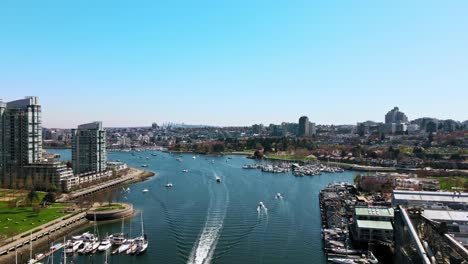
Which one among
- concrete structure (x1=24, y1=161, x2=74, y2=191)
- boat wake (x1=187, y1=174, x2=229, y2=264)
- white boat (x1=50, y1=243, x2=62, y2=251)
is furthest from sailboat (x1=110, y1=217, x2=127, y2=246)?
concrete structure (x1=24, y1=161, x2=74, y2=191)

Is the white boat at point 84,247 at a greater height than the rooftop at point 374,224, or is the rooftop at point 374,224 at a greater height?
the rooftop at point 374,224

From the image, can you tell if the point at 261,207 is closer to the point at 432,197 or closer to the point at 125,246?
the point at 432,197

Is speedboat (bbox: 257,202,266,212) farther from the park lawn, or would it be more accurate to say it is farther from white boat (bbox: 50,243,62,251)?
white boat (bbox: 50,243,62,251)

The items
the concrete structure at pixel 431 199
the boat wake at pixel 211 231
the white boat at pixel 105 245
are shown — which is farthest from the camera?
the concrete structure at pixel 431 199

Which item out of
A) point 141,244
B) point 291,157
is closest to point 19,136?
point 141,244

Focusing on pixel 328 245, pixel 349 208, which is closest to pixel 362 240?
pixel 328 245

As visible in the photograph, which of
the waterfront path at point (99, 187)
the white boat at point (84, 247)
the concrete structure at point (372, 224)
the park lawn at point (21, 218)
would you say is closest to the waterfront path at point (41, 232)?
the park lawn at point (21, 218)

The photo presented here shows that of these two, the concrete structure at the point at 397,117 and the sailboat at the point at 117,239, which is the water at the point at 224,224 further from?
the concrete structure at the point at 397,117
